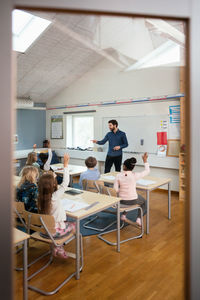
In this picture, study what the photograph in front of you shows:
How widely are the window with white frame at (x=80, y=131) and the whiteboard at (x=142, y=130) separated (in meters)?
1.08

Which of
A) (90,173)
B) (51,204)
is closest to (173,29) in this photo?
(51,204)

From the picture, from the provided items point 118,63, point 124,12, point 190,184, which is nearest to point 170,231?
point 190,184

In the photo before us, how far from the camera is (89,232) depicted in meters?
3.05

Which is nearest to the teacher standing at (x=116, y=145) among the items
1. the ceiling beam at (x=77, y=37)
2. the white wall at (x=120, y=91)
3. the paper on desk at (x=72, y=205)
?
the white wall at (x=120, y=91)

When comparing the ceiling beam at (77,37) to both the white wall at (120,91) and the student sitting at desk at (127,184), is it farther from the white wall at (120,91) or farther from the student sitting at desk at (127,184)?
the student sitting at desk at (127,184)

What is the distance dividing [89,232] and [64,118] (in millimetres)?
4203

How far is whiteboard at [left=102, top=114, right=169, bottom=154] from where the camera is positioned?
5000 millimetres

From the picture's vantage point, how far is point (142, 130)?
520cm

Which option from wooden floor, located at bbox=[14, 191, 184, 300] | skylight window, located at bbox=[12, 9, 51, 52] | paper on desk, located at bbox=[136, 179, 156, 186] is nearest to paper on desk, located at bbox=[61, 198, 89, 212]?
wooden floor, located at bbox=[14, 191, 184, 300]

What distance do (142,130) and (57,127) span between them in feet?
8.83

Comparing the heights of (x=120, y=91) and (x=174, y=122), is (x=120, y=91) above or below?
above

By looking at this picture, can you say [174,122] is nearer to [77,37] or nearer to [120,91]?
[120,91]

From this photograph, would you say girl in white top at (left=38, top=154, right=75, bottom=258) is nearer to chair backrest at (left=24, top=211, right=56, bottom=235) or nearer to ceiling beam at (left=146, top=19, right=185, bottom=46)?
chair backrest at (left=24, top=211, right=56, bottom=235)

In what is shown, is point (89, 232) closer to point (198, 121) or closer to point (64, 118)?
point (198, 121)
